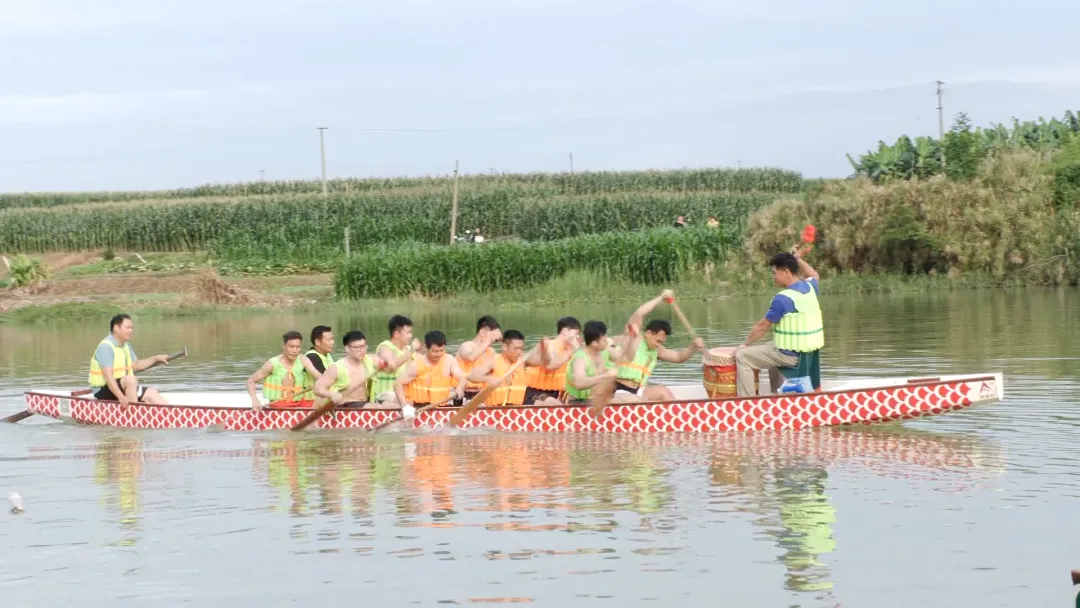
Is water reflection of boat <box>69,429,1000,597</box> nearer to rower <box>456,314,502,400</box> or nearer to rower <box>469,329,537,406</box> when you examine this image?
rower <box>469,329,537,406</box>

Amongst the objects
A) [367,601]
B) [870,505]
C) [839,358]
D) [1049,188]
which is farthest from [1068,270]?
[367,601]

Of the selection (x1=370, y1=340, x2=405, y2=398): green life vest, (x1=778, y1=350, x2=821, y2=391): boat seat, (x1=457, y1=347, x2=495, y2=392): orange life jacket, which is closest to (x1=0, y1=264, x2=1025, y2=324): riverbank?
(x1=370, y1=340, x2=405, y2=398): green life vest

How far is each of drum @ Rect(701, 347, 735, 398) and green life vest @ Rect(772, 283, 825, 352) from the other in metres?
0.66

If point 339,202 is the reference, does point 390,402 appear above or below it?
Result: below

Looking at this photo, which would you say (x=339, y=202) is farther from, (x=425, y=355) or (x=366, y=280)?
(x=425, y=355)

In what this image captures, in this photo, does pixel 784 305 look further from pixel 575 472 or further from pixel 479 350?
pixel 479 350

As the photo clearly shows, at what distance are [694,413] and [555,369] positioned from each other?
2.02 meters

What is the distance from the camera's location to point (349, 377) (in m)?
16.4

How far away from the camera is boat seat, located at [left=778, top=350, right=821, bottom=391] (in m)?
14.6

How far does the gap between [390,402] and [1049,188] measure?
29.3 meters

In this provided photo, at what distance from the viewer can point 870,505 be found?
36.1ft

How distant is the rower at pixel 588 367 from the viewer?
15094 millimetres

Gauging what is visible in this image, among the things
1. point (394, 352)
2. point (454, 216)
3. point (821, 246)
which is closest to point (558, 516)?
point (394, 352)

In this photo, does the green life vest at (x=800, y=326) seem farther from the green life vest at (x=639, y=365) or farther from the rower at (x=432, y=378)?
the rower at (x=432, y=378)
